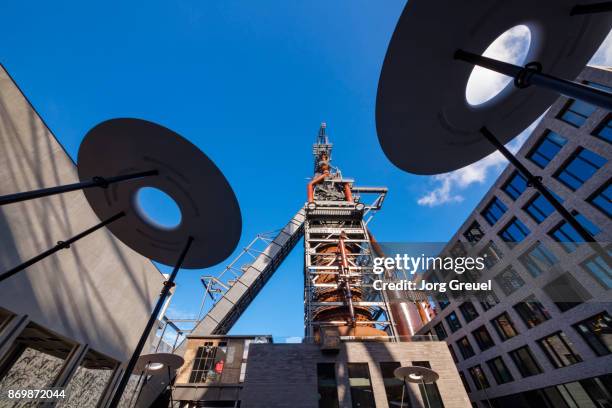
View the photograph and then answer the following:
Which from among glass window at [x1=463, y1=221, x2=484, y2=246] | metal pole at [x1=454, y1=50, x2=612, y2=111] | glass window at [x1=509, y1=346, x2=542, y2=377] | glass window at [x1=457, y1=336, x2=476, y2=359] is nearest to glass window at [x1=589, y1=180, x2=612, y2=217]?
glass window at [x1=463, y1=221, x2=484, y2=246]

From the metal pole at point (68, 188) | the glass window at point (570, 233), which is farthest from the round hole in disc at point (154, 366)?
the glass window at point (570, 233)

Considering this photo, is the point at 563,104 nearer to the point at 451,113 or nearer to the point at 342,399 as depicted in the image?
the point at 451,113

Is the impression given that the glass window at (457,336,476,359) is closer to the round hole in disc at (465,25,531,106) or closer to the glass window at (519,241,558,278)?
the glass window at (519,241,558,278)

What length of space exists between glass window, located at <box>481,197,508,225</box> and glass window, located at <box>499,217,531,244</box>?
1658 mm

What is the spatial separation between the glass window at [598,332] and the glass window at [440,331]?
56.7 feet

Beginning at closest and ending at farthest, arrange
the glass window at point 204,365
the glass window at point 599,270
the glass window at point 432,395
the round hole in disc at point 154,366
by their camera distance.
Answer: the round hole in disc at point 154,366
the glass window at point 432,395
the glass window at point 204,365
the glass window at point 599,270

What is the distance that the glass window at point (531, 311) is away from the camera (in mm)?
21219

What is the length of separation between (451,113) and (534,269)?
26135 mm

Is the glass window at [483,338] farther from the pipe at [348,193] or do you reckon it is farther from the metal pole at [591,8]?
the metal pole at [591,8]

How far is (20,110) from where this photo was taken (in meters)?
12.3

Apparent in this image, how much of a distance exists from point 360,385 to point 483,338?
2288 centimetres

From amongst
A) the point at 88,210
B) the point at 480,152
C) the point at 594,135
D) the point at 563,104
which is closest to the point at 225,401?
the point at 88,210

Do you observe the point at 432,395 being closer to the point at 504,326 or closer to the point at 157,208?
the point at 157,208

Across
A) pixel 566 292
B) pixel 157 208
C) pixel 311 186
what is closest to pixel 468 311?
pixel 566 292
